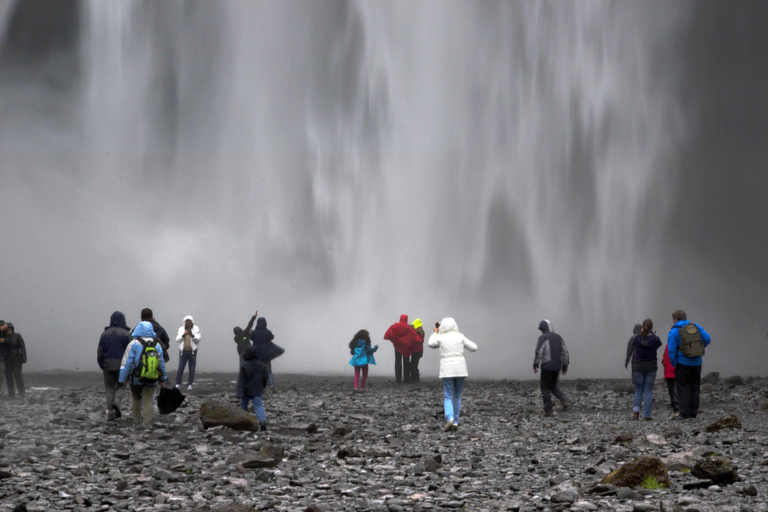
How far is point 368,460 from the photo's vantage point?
1491 centimetres

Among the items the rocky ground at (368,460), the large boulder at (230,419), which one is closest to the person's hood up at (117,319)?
the rocky ground at (368,460)

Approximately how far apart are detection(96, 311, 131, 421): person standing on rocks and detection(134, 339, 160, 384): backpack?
1677 mm

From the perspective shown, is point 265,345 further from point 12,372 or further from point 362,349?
point 12,372

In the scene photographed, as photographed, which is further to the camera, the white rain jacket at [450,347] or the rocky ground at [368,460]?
the white rain jacket at [450,347]

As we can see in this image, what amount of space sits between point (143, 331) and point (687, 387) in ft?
48.1

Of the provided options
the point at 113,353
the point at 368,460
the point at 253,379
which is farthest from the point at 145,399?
the point at 368,460

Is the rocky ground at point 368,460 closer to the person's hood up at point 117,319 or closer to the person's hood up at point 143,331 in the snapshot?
the person's hood up at point 143,331

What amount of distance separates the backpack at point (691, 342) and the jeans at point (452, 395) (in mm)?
6175

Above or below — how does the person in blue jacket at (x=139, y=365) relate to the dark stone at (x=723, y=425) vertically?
above

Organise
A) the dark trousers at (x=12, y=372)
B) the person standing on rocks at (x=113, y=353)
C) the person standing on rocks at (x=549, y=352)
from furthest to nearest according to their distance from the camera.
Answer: the dark trousers at (x=12, y=372) → the person standing on rocks at (x=549, y=352) → the person standing on rocks at (x=113, y=353)

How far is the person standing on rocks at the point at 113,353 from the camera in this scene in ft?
63.5

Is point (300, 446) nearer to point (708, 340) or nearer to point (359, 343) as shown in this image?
point (708, 340)

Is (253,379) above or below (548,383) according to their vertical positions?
above

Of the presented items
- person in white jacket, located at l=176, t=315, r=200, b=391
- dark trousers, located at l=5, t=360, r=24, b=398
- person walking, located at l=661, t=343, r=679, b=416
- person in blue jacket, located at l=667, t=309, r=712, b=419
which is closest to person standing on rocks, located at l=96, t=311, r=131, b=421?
person in white jacket, located at l=176, t=315, r=200, b=391
